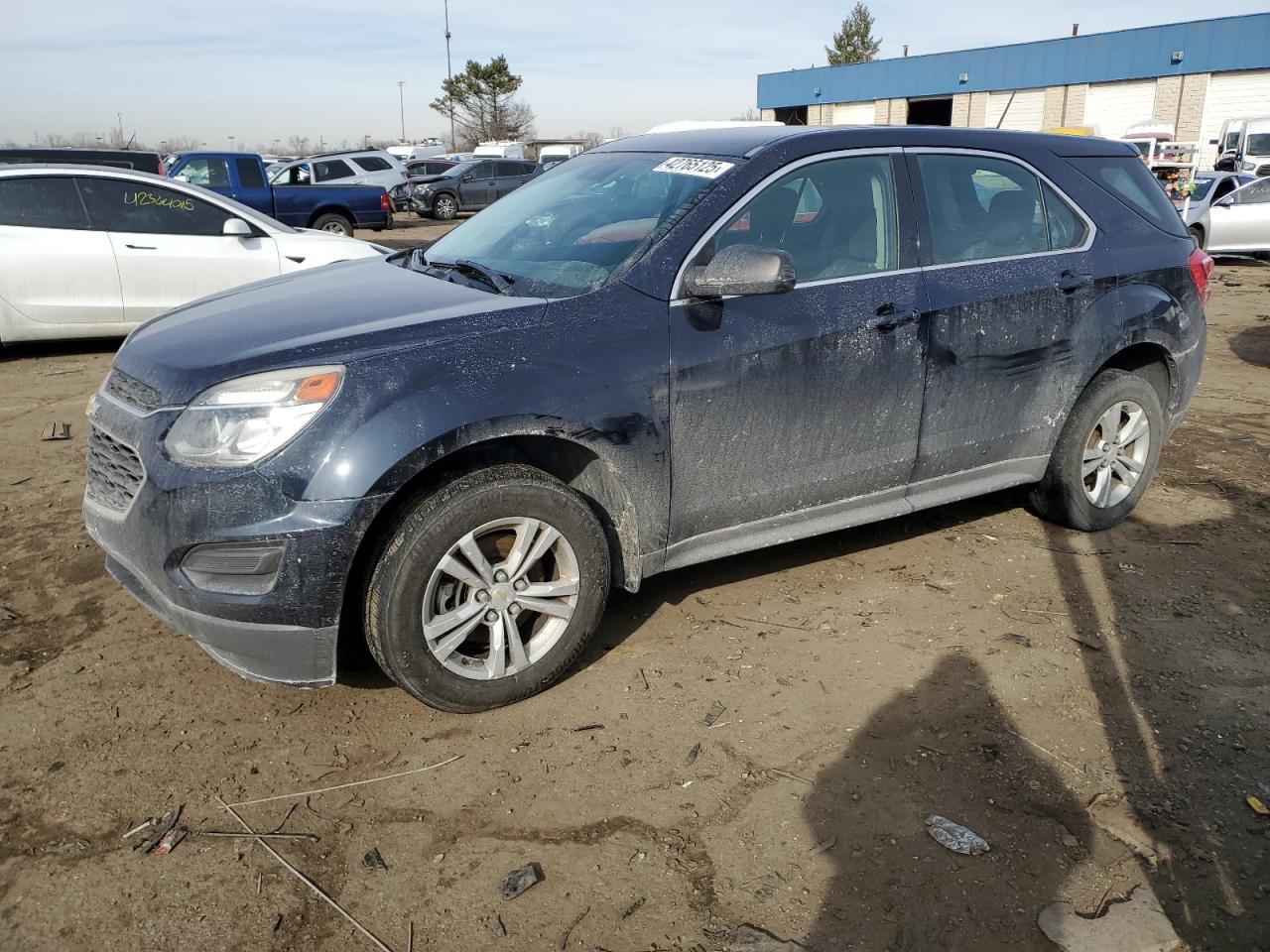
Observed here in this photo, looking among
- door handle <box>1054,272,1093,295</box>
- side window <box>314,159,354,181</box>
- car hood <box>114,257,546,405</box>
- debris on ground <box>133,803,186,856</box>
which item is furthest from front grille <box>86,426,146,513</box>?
side window <box>314,159,354,181</box>

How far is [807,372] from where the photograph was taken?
363cm

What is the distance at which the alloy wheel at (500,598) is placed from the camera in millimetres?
3100

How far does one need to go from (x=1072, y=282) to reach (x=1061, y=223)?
0.28 m

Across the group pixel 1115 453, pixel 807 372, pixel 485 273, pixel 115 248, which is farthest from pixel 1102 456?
pixel 115 248

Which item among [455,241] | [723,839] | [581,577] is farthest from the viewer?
[455,241]

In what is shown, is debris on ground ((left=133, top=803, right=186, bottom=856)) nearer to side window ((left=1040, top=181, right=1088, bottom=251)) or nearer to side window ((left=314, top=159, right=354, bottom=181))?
side window ((left=1040, top=181, right=1088, bottom=251))

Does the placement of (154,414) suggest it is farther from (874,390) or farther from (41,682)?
(874,390)

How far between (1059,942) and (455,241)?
3356mm

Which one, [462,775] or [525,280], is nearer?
[462,775]

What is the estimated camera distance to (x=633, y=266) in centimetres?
338

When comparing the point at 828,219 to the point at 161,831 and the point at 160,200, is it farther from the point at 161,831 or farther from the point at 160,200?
the point at 160,200

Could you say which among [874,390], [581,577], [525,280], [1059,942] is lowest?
[1059,942]

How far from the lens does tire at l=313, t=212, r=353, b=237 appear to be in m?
18.8

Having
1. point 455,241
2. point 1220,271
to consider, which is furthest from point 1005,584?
point 1220,271
